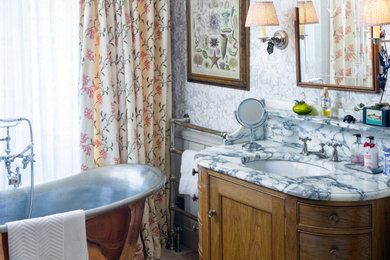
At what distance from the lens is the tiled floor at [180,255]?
3.89 meters

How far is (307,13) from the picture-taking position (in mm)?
2863

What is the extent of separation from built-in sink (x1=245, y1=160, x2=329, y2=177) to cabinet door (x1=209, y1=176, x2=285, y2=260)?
0.26 m

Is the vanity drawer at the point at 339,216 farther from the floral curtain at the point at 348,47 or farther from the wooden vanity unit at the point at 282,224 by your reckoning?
the floral curtain at the point at 348,47

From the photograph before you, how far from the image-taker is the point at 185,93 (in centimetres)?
395

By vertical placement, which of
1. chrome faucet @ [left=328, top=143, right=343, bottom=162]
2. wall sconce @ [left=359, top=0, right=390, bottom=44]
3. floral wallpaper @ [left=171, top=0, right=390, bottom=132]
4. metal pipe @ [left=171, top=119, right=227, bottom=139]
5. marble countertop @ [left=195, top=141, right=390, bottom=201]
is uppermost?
wall sconce @ [left=359, top=0, right=390, bottom=44]

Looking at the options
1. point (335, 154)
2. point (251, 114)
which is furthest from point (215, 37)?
point (335, 154)

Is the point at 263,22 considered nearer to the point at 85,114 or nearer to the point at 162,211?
the point at 85,114

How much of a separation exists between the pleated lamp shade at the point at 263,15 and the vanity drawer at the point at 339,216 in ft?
3.72

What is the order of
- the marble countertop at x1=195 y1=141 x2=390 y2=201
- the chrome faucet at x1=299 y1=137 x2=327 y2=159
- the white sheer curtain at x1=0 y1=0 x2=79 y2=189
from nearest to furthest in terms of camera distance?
the marble countertop at x1=195 y1=141 x2=390 y2=201 → the chrome faucet at x1=299 y1=137 x2=327 y2=159 → the white sheer curtain at x1=0 y1=0 x2=79 y2=189

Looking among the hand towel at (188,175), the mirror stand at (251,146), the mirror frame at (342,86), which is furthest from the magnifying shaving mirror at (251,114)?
the hand towel at (188,175)

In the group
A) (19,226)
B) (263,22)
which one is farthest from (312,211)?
(19,226)

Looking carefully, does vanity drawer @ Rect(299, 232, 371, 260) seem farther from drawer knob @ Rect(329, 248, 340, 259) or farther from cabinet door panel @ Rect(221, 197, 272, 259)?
cabinet door panel @ Rect(221, 197, 272, 259)

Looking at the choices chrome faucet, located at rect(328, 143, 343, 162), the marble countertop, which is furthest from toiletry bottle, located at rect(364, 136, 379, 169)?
chrome faucet, located at rect(328, 143, 343, 162)

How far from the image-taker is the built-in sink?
2.77 m
